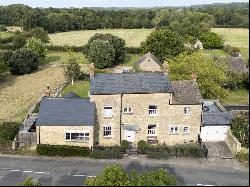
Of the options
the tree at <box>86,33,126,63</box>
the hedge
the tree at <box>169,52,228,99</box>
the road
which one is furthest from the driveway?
the tree at <box>86,33,126,63</box>

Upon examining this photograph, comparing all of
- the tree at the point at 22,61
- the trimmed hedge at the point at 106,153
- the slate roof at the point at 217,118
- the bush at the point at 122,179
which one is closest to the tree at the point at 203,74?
the slate roof at the point at 217,118

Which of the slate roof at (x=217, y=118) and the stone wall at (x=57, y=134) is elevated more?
the slate roof at (x=217, y=118)

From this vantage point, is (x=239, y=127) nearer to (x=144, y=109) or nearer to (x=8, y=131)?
(x=144, y=109)

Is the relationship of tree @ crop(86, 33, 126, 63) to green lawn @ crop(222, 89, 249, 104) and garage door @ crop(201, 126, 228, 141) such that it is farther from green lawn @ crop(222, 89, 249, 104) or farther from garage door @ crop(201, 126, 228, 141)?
garage door @ crop(201, 126, 228, 141)

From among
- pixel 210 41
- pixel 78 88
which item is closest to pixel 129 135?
pixel 78 88

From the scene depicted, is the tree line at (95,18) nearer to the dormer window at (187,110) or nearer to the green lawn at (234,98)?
the green lawn at (234,98)

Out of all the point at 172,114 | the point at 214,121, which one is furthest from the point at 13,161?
the point at 214,121

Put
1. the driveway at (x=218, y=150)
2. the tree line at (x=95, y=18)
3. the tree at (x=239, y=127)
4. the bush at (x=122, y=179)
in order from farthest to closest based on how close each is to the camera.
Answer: the tree line at (x=95, y=18) → the tree at (x=239, y=127) → the driveway at (x=218, y=150) → the bush at (x=122, y=179)
